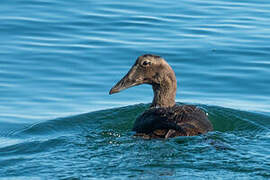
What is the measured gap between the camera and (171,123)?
9.80m

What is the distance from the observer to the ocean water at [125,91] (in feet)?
29.2

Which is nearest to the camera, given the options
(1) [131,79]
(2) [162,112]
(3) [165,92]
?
(2) [162,112]

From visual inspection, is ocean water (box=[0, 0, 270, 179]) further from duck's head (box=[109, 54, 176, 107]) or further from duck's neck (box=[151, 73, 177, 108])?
duck's head (box=[109, 54, 176, 107])

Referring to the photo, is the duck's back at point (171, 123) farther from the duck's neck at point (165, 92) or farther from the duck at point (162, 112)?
the duck's neck at point (165, 92)

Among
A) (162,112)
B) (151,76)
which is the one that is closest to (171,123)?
(162,112)

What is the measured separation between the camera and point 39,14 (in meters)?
18.4

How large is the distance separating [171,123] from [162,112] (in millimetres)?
396

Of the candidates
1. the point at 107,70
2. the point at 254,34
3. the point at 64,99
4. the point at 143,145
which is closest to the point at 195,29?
the point at 254,34

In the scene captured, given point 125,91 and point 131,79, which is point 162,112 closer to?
point 131,79

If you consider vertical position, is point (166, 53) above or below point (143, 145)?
above

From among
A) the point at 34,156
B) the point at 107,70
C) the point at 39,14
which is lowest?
the point at 34,156

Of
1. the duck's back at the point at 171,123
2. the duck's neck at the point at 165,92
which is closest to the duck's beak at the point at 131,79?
the duck's neck at the point at 165,92

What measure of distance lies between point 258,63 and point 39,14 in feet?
20.6

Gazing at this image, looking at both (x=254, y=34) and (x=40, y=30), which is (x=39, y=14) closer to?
(x=40, y=30)
